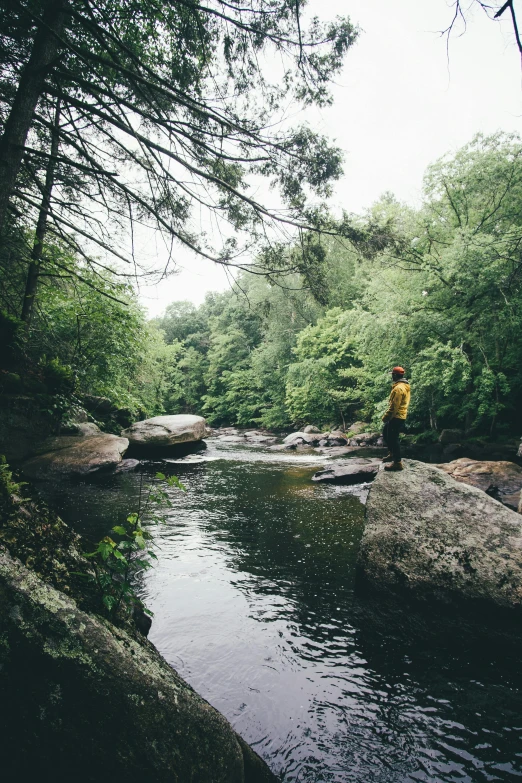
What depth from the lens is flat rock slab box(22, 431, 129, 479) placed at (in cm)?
1031

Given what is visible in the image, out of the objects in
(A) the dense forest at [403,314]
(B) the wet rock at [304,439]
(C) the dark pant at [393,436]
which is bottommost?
(B) the wet rock at [304,439]

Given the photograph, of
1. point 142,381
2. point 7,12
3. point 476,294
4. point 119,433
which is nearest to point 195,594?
point 7,12

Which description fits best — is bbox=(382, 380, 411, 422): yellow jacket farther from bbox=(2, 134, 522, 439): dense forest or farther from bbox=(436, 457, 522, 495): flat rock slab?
bbox=(436, 457, 522, 495): flat rock slab

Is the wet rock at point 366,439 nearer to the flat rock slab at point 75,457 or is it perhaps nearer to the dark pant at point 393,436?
the flat rock slab at point 75,457

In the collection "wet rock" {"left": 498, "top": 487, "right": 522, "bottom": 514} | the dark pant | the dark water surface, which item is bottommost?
"wet rock" {"left": 498, "top": 487, "right": 522, "bottom": 514}

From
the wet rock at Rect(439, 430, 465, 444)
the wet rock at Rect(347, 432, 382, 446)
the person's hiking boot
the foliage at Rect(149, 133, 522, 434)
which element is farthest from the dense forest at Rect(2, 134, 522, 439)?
the person's hiking boot

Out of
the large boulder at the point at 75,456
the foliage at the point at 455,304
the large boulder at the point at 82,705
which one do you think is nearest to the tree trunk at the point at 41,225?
the large boulder at the point at 75,456

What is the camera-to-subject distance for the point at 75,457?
10.9 m

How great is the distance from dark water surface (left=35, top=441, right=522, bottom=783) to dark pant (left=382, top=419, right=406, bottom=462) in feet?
6.20

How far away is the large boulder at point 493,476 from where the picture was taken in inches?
404

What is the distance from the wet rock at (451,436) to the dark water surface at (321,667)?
12921 millimetres

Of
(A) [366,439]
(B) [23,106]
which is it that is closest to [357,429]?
(A) [366,439]

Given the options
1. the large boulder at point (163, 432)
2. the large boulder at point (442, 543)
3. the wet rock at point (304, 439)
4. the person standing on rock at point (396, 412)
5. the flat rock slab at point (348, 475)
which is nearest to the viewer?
the large boulder at point (442, 543)

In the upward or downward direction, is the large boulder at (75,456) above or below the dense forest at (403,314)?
below
